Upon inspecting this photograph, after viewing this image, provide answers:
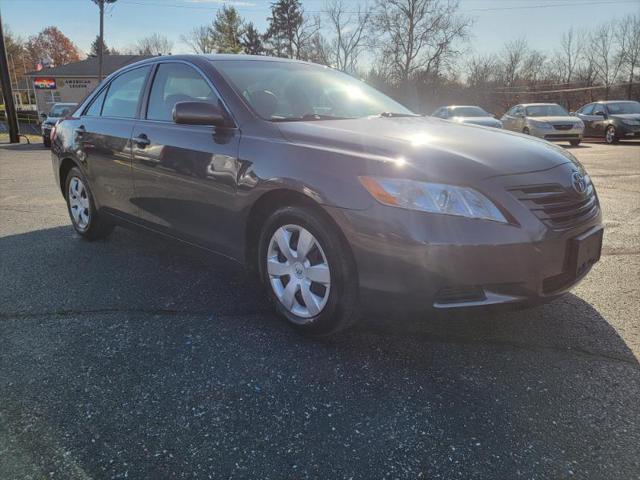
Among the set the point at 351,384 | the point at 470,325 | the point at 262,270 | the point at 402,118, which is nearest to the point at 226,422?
the point at 351,384

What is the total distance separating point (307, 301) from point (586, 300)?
6.22 ft

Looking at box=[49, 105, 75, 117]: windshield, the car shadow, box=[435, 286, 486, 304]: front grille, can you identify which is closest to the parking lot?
the car shadow

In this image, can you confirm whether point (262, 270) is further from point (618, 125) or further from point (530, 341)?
point (618, 125)

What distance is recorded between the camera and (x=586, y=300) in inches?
129

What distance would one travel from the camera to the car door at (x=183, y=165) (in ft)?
10.0

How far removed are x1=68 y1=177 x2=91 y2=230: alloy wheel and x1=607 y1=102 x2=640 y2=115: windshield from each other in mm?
18752

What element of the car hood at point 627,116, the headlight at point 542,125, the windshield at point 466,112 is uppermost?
the windshield at point 466,112

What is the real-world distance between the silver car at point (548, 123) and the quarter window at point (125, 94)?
1519cm

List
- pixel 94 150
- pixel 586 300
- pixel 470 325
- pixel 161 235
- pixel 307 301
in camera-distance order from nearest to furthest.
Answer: pixel 307 301 → pixel 470 325 → pixel 586 300 → pixel 161 235 → pixel 94 150

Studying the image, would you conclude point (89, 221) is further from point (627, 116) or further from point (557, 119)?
point (627, 116)

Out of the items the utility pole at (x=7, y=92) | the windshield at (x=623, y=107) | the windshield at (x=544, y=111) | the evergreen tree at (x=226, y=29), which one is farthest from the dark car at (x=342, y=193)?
the evergreen tree at (x=226, y=29)

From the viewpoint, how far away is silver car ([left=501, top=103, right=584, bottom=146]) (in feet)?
Answer: 53.9

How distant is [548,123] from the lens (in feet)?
54.1

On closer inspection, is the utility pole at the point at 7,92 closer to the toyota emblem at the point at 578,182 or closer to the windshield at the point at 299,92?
the windshield at the point at 299,92
